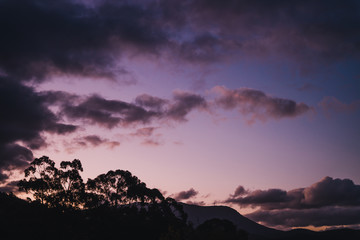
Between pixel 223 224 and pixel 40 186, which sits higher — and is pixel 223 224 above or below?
below

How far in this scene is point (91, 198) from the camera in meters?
82.2

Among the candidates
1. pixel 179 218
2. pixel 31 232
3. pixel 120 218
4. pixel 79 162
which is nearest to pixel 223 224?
pixel 179 218

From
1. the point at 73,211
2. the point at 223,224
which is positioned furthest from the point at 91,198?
the point at 223,224

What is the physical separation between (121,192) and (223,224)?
2956 cm

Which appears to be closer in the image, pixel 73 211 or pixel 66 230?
pixel 66 230

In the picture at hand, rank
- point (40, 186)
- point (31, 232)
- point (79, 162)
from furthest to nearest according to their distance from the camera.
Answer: point (79, 162), point (40, 186), point (31, 232)

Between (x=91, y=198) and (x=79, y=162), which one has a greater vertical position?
(x=79, y=162)

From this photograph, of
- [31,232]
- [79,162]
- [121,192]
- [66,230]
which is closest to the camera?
[31,232]

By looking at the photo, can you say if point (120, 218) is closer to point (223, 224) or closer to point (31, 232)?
point (31, 232)

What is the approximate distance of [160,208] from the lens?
303 feet

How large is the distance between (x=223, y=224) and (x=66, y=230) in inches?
1496

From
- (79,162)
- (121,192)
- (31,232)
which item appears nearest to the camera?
(31,232)

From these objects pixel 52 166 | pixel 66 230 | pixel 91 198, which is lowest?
pixel 66 230

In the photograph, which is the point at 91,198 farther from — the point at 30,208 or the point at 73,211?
the point at 30,208
